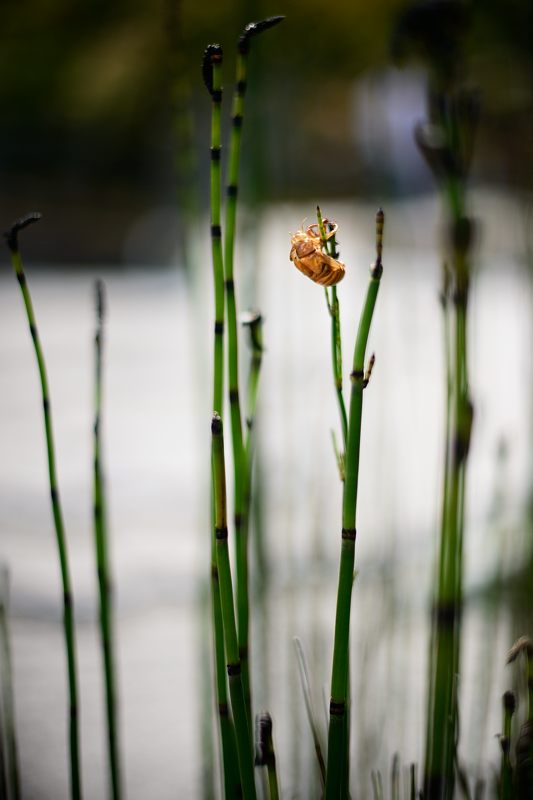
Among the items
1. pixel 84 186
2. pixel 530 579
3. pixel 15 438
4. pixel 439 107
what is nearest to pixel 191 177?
pixel 439 107

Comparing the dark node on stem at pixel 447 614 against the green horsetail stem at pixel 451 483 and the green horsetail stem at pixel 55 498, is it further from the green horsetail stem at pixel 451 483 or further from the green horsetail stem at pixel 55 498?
the green horsetail stem at pixel 55 498

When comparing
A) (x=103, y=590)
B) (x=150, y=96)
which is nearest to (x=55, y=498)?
(x=103, y=590)

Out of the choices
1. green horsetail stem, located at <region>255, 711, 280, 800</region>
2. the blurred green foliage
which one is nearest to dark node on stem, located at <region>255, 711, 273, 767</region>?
green horsetail stem, located at <region>255, 711, 280, 800</region>

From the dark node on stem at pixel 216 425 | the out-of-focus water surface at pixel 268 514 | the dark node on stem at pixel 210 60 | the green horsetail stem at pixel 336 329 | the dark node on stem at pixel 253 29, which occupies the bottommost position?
the out-of-focus water surface at pixel 268 514

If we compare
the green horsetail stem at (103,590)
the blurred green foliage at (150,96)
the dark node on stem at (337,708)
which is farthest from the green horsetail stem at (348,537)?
the blurred green foliage at (150,96)

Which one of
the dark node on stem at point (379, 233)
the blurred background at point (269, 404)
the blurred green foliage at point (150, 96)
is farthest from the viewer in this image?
the blurred green foliage at point (150, 96)

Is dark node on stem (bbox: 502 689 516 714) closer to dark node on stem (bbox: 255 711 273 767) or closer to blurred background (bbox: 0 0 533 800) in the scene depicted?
dark node on stem (bbox: 255 711 273 767)

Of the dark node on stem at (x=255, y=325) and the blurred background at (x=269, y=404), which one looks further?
the blurred background at (x=269, y=404)
